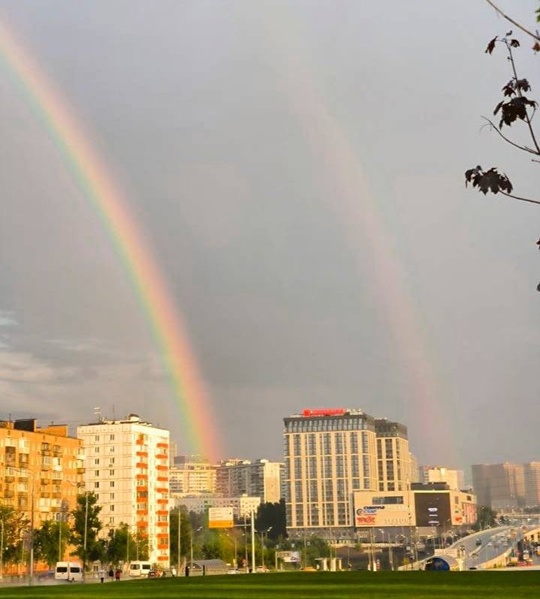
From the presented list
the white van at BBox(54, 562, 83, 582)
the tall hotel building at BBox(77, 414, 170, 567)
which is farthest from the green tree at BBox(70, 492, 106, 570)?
the tall hotel building at BBox(77, 414, 170, 567)

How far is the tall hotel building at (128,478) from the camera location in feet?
601

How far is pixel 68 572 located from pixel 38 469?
215 ft

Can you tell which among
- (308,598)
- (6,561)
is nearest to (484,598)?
(308,598)

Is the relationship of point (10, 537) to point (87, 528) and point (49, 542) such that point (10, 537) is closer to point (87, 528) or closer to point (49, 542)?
point (49, 542)

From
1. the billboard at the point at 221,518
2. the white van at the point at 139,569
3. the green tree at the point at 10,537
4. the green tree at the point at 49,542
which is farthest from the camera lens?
the billboard at the point at 221,518

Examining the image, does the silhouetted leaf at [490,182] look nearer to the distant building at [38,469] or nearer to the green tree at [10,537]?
the green tree at [10,537]

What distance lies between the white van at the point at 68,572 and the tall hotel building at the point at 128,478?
259 feet

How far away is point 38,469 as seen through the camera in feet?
521

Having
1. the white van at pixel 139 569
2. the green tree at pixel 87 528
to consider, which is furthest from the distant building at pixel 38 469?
the white van at pixel 139 569

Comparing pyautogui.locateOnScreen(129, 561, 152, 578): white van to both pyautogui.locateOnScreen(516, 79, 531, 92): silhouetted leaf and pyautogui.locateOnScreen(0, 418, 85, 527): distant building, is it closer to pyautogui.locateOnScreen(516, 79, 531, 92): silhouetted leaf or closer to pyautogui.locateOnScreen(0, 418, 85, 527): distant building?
pyautogui.locateOnScreen(0, 418, 85, 527): distant building

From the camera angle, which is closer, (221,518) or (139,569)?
(139,569)

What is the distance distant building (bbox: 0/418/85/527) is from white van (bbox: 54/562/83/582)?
129 ft

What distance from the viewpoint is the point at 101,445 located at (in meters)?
188

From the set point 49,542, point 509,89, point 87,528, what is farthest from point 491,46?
point 49,542
